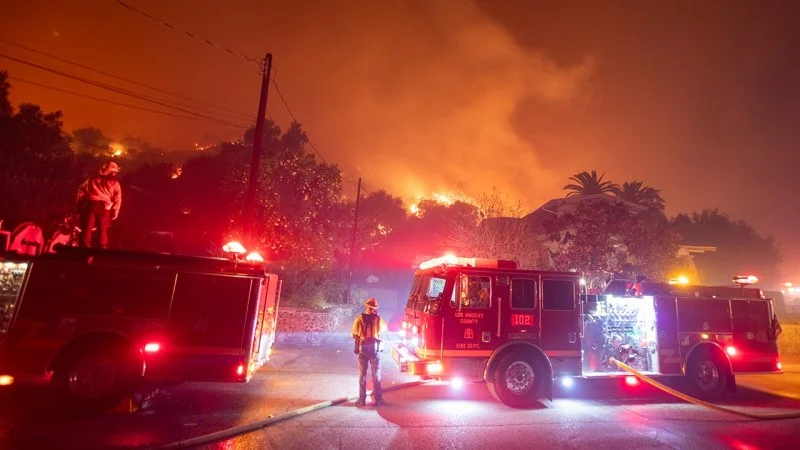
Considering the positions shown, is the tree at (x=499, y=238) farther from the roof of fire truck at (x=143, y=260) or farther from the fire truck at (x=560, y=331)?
the roof of fire truck at (x=143, y=260)

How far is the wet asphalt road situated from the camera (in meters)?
5.74

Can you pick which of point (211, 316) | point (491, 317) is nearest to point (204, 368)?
point (211, 316)

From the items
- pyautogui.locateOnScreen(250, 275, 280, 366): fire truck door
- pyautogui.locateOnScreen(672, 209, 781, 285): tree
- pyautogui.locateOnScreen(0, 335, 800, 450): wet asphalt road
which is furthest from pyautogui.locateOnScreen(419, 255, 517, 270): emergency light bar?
pyautogui.locateOnScreen(672, 209, 781, 285): tree

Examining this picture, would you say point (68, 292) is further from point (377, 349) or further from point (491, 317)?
point (491, 317)

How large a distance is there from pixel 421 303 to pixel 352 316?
1701 centimetres

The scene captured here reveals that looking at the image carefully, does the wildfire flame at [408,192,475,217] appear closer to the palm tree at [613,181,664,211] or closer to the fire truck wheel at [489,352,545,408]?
the palm tree at [613,181,664,211]

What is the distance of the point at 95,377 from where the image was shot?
6637mm

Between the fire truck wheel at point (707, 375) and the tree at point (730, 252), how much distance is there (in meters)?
36.7

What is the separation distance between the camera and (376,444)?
5734mm

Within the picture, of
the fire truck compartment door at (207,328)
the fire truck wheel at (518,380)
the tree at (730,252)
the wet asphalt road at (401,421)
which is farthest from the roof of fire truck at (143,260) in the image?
the tree at (730,252)

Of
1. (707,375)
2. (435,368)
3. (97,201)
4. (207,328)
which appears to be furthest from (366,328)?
(707,375)

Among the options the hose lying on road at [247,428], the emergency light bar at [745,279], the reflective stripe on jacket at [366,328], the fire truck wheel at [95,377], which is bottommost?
the hose lying on road at [247,428]

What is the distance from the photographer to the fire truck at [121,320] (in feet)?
21.6

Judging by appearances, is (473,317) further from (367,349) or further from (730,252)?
(730,252)
